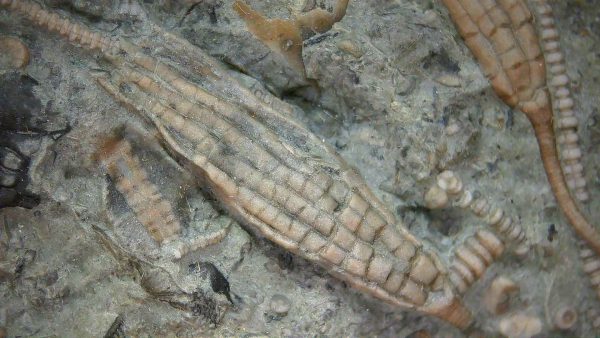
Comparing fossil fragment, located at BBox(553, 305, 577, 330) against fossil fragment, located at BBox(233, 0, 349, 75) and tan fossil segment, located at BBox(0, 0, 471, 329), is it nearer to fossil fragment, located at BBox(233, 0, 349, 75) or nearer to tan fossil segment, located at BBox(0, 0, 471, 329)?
tan fossil segment, located at BBox(0, 0, 471, 329)

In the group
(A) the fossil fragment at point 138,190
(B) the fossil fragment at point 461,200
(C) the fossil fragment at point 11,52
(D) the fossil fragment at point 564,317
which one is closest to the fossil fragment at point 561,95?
(B) the fossil fragment at point 461,200

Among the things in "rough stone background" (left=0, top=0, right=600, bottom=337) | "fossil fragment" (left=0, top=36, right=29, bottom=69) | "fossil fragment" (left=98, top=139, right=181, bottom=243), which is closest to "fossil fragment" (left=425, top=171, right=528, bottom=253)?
"rough stone background" (left=0, top=0, right=600, bottom=337)

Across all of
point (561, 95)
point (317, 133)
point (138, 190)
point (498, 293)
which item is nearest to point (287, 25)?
point (317, 133)

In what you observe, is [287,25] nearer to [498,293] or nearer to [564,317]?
[498,293]

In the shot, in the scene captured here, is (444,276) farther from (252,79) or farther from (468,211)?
(252,79)

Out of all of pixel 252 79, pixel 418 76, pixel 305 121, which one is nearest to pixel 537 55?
pixel 418 76

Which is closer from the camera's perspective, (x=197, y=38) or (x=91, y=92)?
(x=91, y=92)

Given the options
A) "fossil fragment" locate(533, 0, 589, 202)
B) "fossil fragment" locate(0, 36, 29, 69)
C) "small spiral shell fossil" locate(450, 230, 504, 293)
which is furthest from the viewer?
"fossil fragment" locate(533, 0, 589, 202)

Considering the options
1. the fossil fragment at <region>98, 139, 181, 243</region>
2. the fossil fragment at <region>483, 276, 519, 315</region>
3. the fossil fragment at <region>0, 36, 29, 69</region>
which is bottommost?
the fossil fragment at <region>483, 276, 519, 315</region>
